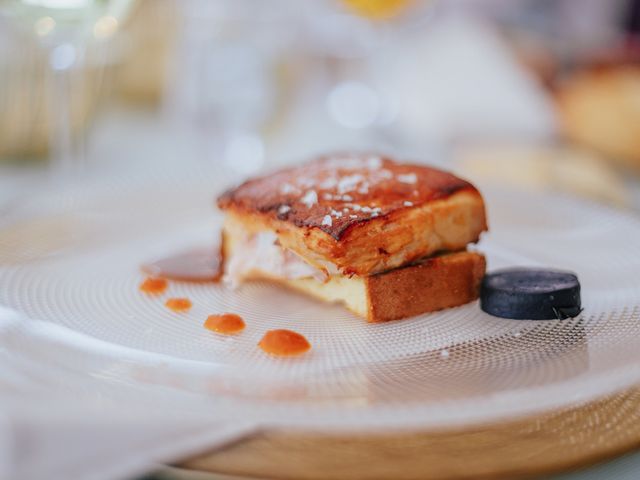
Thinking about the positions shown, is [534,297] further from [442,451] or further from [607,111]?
[607,111]

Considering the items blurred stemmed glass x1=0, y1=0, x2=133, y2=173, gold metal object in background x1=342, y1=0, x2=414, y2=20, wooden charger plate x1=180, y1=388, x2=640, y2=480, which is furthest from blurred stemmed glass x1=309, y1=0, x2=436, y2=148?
wooden charger plate x1=180, y1=388, x2=640, y2=480

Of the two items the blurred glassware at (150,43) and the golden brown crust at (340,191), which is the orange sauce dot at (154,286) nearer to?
the golden brown crust at (340,191)

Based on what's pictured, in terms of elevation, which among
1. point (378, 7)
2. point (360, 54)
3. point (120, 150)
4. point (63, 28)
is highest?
point (378, 7)

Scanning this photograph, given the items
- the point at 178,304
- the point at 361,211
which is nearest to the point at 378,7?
the point at 361,211

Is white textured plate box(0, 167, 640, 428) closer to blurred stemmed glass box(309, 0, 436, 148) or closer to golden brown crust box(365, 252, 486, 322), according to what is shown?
golden brown crust box(365, 252, 486, 322)

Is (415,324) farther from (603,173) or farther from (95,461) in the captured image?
(603,173)

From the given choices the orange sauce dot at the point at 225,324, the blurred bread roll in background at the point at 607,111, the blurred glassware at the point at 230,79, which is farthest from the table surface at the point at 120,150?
the orange sauce dot at the point at 225,324

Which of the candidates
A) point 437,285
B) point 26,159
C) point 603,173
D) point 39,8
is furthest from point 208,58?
point 437,285

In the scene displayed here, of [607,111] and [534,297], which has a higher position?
[607,111]
